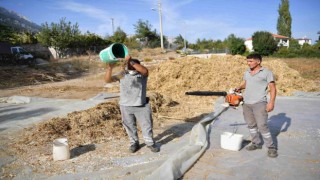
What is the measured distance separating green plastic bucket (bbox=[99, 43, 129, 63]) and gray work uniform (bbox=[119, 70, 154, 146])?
1.05ft

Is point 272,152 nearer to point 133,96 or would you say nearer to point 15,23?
point 133,96

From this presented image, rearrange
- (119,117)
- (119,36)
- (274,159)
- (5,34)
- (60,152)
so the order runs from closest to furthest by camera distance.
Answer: (274,159)
(60,152)
(119,117)
(5,34)
(119,36)

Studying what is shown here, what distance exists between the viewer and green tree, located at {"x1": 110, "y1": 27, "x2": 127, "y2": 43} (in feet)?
126

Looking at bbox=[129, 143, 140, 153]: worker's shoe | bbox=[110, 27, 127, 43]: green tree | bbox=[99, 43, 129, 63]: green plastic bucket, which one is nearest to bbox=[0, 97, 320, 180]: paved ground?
bbox=[129, 143, 140, 153]: worker's shoe

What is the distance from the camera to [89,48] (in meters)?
33.8

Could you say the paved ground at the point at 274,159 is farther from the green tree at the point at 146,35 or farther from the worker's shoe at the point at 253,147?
the green tree at the point at 146,35

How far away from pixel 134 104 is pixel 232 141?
1563 millimetres

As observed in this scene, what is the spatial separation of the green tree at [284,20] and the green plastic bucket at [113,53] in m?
53.8

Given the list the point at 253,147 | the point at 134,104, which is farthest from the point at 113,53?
the point at 253,147

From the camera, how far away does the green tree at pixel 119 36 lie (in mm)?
38369

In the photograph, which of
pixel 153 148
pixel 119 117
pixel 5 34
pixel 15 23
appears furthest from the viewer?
pixel 15 23

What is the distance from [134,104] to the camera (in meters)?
3.98

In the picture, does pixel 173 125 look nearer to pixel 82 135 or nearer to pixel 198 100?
pixel 82 135

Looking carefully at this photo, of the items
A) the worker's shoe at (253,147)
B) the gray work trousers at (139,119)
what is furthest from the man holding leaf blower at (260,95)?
the gray work trousers at (139,119)
